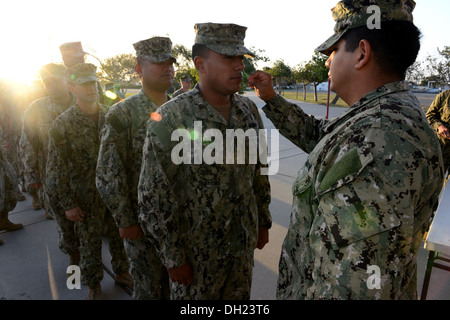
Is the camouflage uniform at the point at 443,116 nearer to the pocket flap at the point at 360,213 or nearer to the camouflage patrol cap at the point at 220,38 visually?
the camouflage patrol cap at the point at 220,38

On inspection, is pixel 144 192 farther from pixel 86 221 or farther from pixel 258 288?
pixel 258 288

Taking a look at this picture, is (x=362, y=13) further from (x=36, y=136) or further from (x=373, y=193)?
(x=36, y=136)

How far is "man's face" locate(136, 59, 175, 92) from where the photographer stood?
7.43 feet

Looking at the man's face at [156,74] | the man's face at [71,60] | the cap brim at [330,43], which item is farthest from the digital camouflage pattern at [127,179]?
the man's face at [71,60]

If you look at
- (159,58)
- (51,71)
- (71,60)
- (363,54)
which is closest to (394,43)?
(363,54)

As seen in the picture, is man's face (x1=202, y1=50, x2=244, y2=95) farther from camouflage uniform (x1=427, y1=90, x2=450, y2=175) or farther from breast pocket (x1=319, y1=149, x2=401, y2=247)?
camouflage uniform (x1=427, y1=90, x2=450, y2=175)

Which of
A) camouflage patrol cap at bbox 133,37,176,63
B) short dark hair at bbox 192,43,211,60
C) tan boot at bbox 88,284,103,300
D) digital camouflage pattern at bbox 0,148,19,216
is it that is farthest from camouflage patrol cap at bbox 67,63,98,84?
digital camouflage pattern at bbox 0,148,19,216

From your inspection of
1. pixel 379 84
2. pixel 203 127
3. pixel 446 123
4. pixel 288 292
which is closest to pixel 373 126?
pixel 379 84

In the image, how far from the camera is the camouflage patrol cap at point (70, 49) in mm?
3734

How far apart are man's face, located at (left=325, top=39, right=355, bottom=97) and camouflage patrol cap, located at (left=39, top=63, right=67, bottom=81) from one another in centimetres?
304

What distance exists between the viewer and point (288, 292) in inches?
49.1

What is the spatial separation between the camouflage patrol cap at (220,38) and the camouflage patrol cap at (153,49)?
655 mm

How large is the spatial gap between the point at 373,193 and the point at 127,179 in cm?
182

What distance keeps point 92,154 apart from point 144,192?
1.31m
